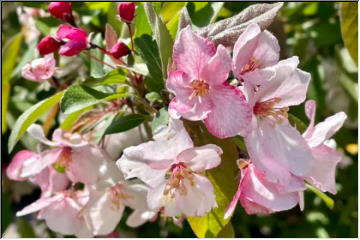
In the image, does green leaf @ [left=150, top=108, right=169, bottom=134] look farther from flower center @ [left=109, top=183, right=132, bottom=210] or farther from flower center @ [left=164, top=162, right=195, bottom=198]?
flower center @ [left=109, top=183, right=132, bottom=210]

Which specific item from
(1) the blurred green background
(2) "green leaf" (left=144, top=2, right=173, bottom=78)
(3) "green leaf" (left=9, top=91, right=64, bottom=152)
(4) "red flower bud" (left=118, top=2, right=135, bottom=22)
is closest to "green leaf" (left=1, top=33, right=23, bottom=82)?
(1) the blurred green background

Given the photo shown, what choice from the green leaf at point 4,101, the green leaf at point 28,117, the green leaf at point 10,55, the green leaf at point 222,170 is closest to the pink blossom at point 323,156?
the green leaf at point 222,170

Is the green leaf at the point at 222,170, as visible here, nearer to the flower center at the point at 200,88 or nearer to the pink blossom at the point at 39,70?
the flower center at the point at 200,88

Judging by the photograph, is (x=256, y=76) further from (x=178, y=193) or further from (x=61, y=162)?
(x=61, y=162)

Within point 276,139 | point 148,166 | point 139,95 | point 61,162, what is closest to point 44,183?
point 61,162

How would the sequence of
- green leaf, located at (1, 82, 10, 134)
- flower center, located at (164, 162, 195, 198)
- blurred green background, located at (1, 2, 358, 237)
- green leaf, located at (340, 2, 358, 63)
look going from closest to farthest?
flower center, located at (164, 162, 195, 198), green leaf, located at (340, 2, 358, 63), green leaf, located at (1, 82, 10, 134), blurred green background, located at (1, 2, 358, 237)
